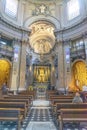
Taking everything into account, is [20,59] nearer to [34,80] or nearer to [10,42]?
[10,42]

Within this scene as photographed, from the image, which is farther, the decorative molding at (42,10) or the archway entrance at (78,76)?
the decorative molding at (42,10)

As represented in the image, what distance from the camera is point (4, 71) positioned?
1902cm

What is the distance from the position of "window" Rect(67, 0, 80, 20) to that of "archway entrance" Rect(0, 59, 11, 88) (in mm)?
11356

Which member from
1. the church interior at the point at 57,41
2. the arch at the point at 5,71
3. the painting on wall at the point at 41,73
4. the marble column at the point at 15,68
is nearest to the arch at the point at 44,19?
the church interior at the point at 57,41

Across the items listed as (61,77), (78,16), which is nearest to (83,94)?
(61,77)

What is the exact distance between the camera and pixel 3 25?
1792 centimetres

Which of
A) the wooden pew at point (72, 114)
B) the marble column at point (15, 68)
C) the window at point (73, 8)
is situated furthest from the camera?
the window at point (73, 8)

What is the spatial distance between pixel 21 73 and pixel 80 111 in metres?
15.2

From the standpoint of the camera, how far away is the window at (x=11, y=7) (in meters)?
19.5

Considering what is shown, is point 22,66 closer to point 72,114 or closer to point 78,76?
point 78,76

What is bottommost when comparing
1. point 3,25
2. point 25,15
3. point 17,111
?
point 17,111

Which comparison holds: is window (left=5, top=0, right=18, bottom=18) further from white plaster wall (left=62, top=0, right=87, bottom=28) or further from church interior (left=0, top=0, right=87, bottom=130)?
white plaster wall (left=62, top=0, right=87, bottom=28)

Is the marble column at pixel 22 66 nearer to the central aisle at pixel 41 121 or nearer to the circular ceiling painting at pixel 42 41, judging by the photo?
the circular ceiling painting at pixel 42 41

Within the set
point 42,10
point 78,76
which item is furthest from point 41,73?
point 42,10
